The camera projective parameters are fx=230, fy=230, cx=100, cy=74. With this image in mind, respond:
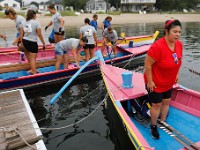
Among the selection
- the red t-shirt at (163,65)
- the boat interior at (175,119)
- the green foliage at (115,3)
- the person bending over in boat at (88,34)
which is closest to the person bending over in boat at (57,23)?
the person bending over in boat at (88,34)

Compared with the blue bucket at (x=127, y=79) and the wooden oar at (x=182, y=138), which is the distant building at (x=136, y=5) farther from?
the wooden oar at (x=182, y=138)

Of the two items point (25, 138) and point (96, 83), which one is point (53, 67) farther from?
point (25, 138)

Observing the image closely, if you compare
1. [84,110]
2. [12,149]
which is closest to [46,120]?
[84,110]

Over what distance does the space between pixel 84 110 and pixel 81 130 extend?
112 centimetres

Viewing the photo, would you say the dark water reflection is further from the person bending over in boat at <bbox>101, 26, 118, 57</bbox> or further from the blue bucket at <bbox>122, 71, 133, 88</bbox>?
the person bending over in boat at <bbox>101, 26, 118, 57</bbox>

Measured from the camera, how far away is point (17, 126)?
4750mm

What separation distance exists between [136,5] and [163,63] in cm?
7542

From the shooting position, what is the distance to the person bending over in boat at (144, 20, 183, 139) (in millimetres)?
3686

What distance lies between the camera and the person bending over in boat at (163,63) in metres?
3.69

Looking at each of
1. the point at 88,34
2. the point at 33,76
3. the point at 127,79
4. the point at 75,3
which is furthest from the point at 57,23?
the point at 75,3

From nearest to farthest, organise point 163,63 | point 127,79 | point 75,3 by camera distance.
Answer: point 163,63
point 127,79
point 75,3

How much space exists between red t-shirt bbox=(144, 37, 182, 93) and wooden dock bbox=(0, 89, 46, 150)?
233cm

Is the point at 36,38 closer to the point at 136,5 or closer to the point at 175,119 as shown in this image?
the point at 175,119

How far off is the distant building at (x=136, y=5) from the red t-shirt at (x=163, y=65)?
71875 mm
